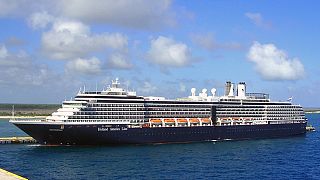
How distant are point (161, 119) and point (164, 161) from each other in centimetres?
2696

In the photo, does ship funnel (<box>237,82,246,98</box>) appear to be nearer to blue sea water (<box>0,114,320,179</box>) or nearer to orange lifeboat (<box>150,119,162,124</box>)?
blue sea water (<box>0,114,320,179</box>)

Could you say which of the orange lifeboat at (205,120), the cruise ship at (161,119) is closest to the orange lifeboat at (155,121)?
the cruise ship at (161,119)

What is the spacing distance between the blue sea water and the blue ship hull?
184cm

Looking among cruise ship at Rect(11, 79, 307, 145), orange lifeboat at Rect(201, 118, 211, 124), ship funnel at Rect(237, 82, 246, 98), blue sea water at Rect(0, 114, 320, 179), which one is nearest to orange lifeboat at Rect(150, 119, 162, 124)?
cruise ship at Rect(11, 79, 307, 145)

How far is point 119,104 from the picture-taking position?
302 ft

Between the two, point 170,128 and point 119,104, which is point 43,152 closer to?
point 119,104

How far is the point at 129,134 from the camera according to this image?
89.2 meters

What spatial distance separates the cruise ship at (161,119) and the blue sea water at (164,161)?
8.19ft

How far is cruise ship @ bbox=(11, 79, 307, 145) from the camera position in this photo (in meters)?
84.4

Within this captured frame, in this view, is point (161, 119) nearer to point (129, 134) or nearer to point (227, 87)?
point (129, 134)

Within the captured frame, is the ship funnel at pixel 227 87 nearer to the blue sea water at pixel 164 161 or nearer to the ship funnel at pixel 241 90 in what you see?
the ship funnel at pixel 241 90

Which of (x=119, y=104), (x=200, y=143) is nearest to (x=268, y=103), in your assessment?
(x=200, y=143)

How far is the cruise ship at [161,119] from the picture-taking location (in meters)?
84.4

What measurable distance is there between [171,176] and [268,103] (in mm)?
66862
